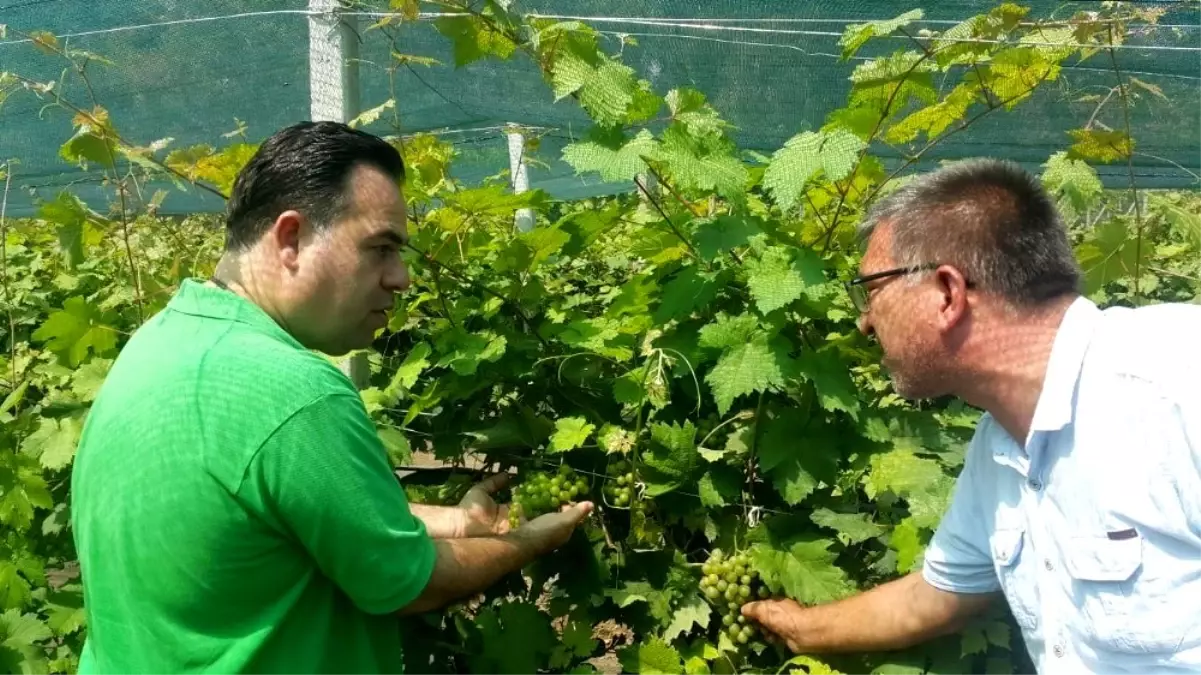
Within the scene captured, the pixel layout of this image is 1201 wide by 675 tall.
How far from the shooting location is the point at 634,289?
2.67 metres

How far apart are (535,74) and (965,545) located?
3038 millimetres

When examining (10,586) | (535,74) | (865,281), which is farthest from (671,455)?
(535,74)

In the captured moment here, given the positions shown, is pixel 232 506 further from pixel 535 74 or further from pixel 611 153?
pixel 535 74

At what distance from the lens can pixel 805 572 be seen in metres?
2.36

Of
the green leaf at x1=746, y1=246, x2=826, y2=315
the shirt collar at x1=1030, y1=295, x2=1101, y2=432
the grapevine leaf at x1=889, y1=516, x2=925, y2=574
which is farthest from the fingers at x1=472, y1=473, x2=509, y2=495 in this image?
the shirt collar at x1=1030, y1=295, x2=1101, y2=432

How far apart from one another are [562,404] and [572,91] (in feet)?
3.04

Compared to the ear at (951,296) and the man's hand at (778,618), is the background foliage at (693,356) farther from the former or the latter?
the ear at (951,296)

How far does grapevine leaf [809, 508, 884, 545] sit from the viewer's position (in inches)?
92.7

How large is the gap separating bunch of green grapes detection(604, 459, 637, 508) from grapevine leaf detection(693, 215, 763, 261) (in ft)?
1.95

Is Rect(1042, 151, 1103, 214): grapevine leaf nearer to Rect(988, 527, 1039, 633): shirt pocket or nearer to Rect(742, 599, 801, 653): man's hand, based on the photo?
Rect(988, 527, 1039, 633): shirt pocket

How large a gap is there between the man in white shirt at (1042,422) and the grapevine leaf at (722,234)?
0.94 feet

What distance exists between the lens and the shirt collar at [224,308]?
6.27 ft

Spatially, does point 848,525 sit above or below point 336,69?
below

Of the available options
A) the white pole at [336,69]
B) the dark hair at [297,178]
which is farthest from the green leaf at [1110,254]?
the white pole at [336,69]
